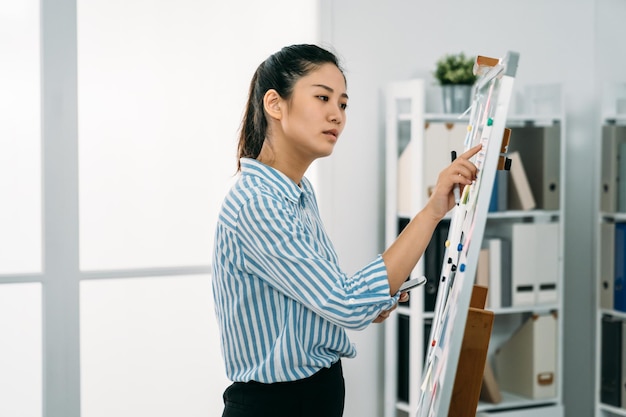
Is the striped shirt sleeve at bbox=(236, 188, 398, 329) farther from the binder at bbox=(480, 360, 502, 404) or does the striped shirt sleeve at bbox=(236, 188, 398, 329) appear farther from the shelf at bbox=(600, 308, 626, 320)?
the shelf at bbox=(600, 308, 626, 320)

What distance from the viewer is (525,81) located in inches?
142

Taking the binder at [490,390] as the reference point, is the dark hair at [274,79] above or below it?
above

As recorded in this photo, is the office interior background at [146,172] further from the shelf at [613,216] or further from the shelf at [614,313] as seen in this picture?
the shelf at [614,313]

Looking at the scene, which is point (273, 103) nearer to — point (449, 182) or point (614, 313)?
point (449, 182)

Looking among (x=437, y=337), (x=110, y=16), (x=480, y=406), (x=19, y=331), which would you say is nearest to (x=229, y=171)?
(x=110, y=16)

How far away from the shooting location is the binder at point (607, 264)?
331cm

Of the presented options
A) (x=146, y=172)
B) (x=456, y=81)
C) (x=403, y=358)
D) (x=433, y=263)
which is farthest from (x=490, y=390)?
(x=146, y=172)

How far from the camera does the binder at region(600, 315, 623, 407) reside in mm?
3318

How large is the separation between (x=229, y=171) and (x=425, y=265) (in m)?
0.90

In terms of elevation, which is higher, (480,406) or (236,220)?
(236,220)

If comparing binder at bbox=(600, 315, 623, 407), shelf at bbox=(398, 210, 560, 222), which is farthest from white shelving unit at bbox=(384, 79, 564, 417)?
binder at bbox=(600, 315, 623, 407)

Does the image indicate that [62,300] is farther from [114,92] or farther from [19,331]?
[114,92]

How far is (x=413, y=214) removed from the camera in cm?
303

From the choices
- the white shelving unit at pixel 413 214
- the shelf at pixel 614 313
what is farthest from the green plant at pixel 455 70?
the shelf at pixel 614 313
